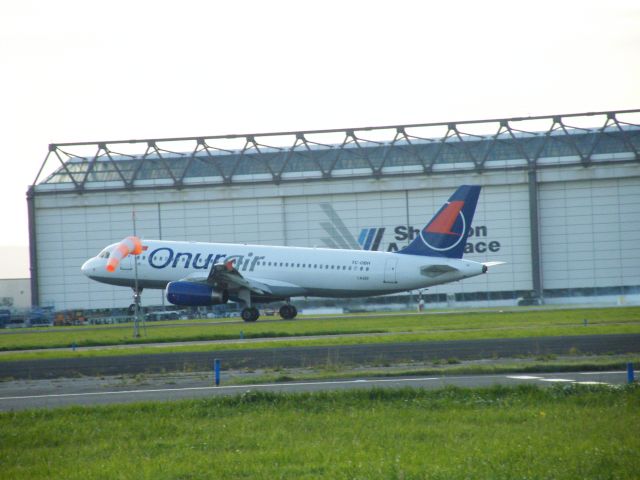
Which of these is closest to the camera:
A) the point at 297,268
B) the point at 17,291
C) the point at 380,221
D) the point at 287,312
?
the point at 297,268

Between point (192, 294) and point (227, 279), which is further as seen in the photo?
point (227, 279)

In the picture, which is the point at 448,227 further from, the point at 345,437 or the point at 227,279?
the point at 345,437

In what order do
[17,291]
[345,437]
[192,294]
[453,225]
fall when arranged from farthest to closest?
[17,291]
[192,294]
[453,225]
[345,437]

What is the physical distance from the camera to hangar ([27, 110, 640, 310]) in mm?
73688

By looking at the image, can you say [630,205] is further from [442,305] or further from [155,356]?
[155,356]

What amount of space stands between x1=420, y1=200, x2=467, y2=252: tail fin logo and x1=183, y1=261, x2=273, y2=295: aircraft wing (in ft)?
34.3

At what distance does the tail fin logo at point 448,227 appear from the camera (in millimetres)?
52812

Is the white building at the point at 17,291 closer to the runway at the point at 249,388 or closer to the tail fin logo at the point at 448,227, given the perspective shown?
the tail fin logo at the point at 448,227

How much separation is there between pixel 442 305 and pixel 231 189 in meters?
19.6

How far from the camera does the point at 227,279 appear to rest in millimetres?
53156

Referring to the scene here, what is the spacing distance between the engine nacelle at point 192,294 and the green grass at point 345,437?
33981 millimetres

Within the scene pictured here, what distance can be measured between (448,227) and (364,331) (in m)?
12.9

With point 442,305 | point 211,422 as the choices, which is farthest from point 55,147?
point 211,422

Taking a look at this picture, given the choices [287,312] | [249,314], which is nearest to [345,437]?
[249,314]
